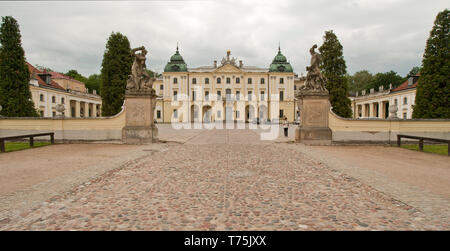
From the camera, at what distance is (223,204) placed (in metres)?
4.42

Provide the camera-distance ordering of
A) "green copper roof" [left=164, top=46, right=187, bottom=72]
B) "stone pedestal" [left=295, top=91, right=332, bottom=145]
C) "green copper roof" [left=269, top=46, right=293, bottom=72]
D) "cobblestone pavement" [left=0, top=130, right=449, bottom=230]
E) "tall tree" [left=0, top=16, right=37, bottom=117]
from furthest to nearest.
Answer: "green copper roof" [left=269, top=46, right=293, bottom=72] → "green copper roof" [left=164, top=46, right=187, bottom=72] → "tall tree" [left=0, top=16, right=37, bottom=117] → "stone pedestal" [left=295, top=91, right=332, bottom=145] → "cobblestone pavement" [left=0, top=130, right=449, bottom=230]

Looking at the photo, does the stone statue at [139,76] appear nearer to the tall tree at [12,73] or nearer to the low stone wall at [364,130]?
the tall tree at [12,73]

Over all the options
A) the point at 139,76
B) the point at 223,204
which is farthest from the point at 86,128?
the point at 223,204

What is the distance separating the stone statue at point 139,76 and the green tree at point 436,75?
1724cm

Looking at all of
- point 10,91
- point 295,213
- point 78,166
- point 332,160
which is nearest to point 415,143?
point 332,160

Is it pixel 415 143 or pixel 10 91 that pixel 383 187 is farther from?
pixel 10 91

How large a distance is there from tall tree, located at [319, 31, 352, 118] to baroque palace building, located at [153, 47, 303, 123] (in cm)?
3487

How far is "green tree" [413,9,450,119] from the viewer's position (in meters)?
16.1

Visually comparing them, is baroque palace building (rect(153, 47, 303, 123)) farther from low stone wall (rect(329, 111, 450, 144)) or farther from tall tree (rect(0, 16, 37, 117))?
low stone wall (rect(329, 111, 450, 144))

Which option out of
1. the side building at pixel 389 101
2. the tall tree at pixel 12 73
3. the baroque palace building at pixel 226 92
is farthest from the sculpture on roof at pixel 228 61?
the tall tree at pixel 12 73

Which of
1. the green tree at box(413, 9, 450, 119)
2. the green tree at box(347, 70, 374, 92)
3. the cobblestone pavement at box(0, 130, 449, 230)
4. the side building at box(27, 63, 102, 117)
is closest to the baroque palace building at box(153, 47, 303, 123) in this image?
the side building at box(27, 63, 102, 117)

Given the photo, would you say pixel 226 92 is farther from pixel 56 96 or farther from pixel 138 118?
pixel 138 118

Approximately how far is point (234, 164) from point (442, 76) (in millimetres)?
16103

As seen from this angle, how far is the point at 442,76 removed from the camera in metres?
16.1
